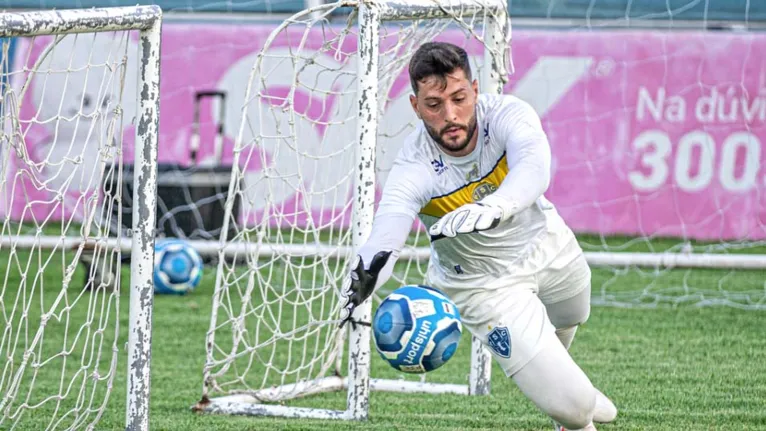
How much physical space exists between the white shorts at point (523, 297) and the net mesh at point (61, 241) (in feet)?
4.60

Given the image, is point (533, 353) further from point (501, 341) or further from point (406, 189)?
point (406, 189)

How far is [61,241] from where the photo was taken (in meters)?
5.11

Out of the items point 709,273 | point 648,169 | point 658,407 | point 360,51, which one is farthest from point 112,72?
point 648,169

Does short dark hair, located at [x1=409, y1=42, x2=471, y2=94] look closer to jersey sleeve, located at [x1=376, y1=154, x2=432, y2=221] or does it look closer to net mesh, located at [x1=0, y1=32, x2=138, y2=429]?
jersey sleeve, located at [x1=376, y1=154, x2=432, y2=221]

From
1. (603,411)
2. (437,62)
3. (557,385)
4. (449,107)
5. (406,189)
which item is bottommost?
(603,411)

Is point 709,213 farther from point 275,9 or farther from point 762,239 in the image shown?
point 275,9

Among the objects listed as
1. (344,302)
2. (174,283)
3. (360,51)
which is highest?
(360,51)

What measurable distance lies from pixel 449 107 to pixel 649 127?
7.31 meters

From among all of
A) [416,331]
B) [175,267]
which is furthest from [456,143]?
[175,267]

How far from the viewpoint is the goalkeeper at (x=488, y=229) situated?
13.6 feet

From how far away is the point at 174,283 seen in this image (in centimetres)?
931

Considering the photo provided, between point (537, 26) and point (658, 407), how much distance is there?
22.6 feet

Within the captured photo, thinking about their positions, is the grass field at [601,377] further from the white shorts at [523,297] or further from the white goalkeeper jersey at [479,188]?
the white goalkeeper jersey at [479,188]

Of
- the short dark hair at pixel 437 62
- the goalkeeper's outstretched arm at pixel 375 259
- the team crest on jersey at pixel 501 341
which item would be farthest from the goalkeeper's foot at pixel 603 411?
the short dark hair at pixel 437 62
